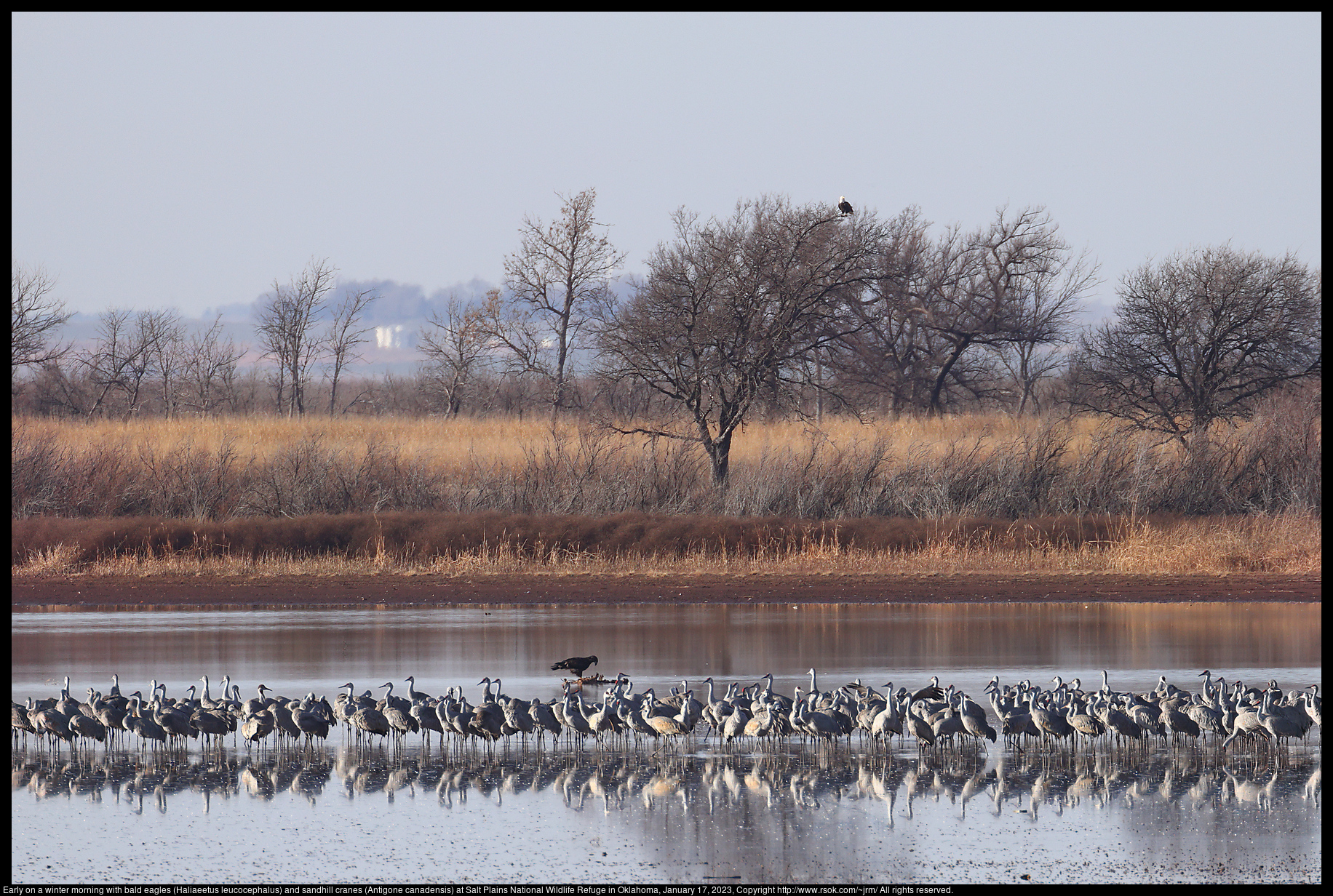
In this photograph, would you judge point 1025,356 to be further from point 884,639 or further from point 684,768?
point 684,768

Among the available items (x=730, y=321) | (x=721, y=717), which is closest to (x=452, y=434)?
(x=730, y=321)

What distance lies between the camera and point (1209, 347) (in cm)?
3694

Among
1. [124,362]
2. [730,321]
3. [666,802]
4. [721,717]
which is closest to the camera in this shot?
[666,802]

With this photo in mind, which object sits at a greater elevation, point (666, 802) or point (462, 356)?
point (462, 356)

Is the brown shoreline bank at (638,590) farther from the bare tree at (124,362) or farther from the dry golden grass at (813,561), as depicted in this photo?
the bare tree at (124,362)

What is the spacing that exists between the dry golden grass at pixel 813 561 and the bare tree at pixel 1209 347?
1130 centimetres

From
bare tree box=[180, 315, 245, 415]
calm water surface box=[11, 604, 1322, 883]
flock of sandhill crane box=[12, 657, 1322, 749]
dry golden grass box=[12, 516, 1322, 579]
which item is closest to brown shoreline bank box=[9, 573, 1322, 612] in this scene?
dry golden grass box=[12, 516, 1322, 579]

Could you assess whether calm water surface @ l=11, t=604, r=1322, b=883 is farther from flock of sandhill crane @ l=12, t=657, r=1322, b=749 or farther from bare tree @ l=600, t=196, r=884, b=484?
bare tree @ l=600, t=196, r=884, b=484

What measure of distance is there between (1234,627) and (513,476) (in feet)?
52.7

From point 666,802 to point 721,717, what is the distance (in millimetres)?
1854

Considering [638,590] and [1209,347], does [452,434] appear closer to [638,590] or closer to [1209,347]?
[638,590]

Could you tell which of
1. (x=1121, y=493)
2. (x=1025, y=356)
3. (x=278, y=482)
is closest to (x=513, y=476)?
(x=278, y=482)

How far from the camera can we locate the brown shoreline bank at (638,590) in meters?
21.9

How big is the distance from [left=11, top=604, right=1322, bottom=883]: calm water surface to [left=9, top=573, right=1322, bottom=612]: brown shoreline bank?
5.90m
